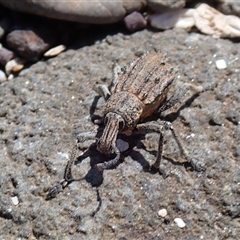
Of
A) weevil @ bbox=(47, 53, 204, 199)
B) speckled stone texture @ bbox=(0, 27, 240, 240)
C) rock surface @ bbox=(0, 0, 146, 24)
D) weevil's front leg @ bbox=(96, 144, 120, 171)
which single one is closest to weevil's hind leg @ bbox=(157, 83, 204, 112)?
weevil @ bbox=(47, 53, 204, 199)

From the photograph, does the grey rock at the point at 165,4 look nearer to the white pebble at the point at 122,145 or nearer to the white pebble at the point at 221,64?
the white pebble at the point at 221,64

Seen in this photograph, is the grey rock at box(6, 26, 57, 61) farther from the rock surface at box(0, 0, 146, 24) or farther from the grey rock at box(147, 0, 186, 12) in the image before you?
the grey rock at box(147, 0, 186, 12)

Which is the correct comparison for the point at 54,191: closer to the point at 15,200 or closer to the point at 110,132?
the point at 15,200

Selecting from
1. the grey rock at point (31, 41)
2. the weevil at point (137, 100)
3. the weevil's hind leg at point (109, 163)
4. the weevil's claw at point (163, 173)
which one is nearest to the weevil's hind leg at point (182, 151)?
the weevil at point (137, 100)

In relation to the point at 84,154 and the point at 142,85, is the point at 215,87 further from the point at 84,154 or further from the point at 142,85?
the point at 84,154

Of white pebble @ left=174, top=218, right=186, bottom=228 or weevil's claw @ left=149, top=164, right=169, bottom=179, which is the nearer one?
white pebble @ left=174, top=218, right=186, bottom=228

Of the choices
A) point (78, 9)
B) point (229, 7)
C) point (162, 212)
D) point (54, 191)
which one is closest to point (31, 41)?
point (78, 9)

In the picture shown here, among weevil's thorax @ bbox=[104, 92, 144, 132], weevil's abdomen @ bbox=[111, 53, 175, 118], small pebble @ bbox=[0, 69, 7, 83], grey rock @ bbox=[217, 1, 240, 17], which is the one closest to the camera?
weevil's thorax @ bbox=[104, 92, 144, 132]
